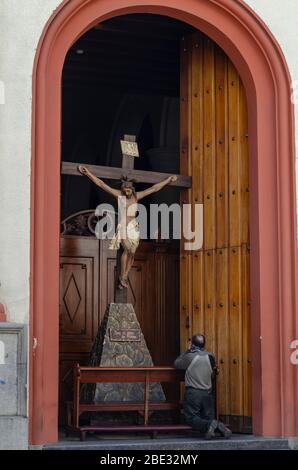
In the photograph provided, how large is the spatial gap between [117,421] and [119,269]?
1799 mm

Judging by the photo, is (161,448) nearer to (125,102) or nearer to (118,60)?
(118,60)

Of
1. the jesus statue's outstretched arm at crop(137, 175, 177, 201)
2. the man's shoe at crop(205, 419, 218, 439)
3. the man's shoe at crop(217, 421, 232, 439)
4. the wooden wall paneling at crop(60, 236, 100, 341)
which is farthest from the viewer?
the wooden wall paneling at crop(60, 236, 100, 341)

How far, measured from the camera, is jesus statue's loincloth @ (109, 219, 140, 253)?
12711 mm

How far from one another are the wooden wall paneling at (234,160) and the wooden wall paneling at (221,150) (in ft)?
0.25

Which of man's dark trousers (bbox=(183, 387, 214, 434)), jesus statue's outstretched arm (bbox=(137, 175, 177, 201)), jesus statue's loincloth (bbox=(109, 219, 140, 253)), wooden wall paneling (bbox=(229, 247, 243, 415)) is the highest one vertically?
jesus statue's outstretched arm (bbox=(137, 175, 177, 201))

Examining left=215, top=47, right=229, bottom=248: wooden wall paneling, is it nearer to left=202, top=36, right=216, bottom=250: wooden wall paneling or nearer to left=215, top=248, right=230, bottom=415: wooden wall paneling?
left=202, top=36, right=216, bottom=250: wooden wall paneling

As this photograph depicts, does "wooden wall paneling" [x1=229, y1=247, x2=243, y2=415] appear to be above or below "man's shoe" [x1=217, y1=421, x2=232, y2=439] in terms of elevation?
above

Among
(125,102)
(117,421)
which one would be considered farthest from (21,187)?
(125,102)

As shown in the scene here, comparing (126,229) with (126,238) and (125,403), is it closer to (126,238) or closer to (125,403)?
(126,238)

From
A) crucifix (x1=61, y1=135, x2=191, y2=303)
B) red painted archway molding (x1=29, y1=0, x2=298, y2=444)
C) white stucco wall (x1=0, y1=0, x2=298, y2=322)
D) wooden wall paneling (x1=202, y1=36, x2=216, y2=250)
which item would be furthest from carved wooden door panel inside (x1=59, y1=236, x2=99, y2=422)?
white stucco wall (x1=0, y1=0, x2=298, y2=322)

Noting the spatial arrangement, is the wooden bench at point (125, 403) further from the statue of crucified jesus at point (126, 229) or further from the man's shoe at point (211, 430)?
the statue of crucified jesus at point (126, 229)

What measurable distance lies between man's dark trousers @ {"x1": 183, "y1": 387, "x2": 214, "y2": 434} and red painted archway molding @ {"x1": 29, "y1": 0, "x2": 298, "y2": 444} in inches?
20.8

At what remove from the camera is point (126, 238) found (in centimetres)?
1274

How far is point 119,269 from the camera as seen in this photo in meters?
12.8
